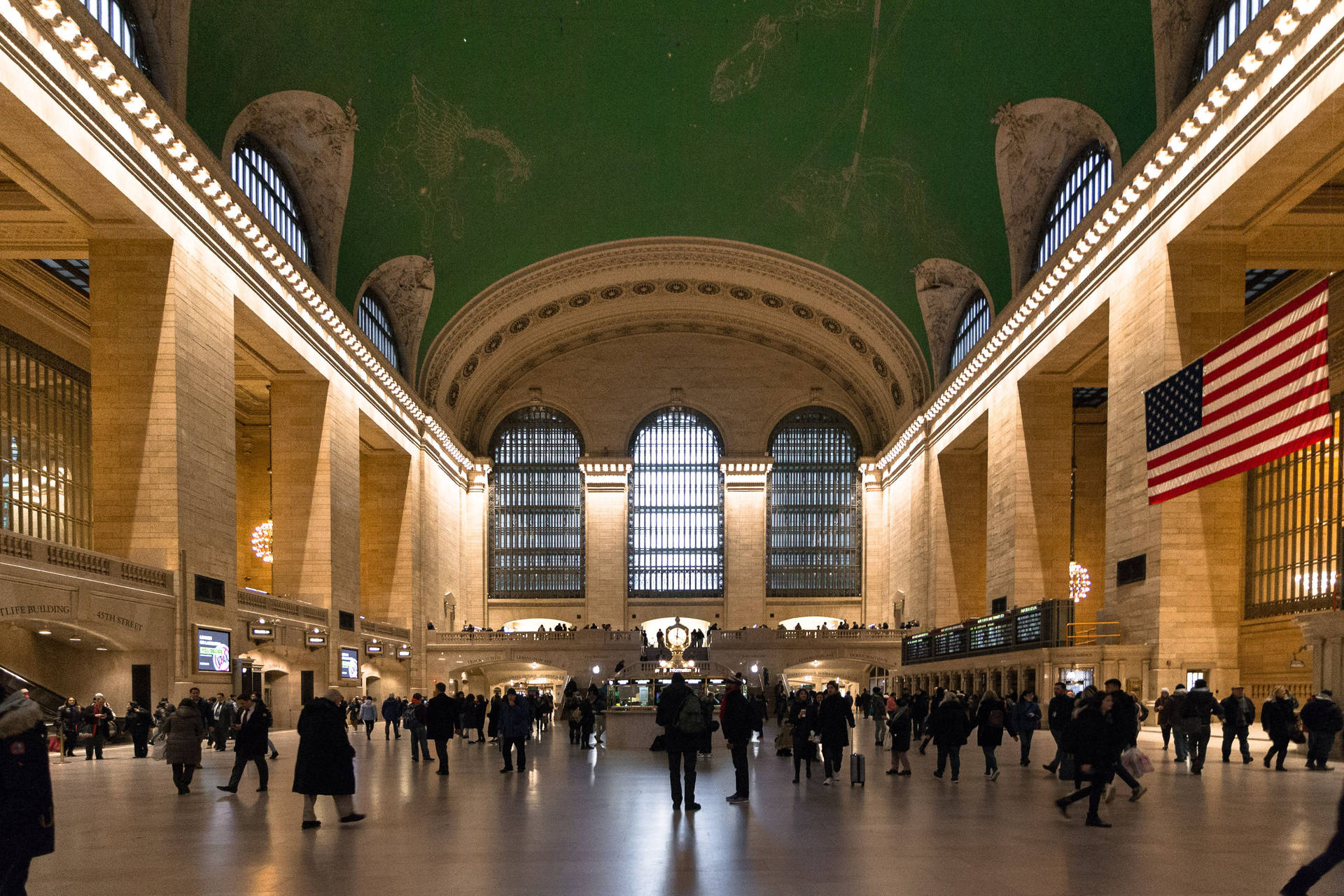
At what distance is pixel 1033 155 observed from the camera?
Answer: 28625 millimetres

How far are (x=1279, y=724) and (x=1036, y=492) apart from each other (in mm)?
16467

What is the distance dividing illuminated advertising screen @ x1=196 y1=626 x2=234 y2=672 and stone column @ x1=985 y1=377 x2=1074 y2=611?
1818 centimetres

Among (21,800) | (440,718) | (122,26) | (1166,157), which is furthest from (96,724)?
(1166,157)

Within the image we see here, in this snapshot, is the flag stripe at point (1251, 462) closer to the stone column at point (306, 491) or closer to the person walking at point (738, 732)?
the person walking at point (738, 732)

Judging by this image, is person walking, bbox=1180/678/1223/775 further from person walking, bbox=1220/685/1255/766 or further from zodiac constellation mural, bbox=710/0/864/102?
zodiac constellation mural, bbox=710/0/864/102

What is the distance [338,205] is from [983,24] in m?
15.6

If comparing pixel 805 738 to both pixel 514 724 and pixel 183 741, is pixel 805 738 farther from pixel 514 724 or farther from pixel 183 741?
pixel 183 741

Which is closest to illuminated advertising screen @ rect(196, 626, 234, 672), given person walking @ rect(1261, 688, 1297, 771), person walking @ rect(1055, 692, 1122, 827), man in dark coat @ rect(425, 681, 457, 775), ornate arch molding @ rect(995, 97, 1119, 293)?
man in dark coat @ rect(425, 681, 457, 775)

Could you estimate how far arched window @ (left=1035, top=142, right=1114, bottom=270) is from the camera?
26422 mm

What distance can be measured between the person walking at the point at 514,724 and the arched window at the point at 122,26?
39.5ft

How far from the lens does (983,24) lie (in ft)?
83.5

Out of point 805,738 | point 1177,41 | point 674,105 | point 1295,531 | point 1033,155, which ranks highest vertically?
point 674,105

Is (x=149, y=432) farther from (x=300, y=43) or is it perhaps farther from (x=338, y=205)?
(x=338, y=205)

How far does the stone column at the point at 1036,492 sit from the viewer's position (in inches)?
1201
